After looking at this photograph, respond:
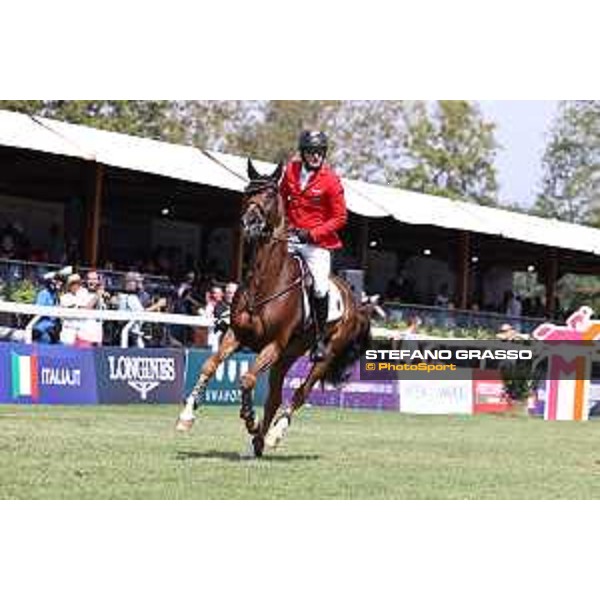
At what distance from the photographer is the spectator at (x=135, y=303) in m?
22.2

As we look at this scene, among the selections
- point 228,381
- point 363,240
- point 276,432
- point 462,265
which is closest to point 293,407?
point 276,432

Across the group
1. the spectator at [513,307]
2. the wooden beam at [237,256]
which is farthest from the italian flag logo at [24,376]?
the spectator at [513,307]

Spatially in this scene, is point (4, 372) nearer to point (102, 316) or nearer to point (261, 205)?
point (102, 316)

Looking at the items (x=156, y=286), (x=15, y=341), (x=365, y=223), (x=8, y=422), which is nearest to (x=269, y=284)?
(x=8, y=422)

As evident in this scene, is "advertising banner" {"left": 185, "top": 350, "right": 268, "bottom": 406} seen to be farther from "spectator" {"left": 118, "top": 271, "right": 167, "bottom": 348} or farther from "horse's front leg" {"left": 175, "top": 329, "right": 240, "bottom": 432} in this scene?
"horse's front leg" {"left": 175, "top": 329, "right": 240, "bottom": 432}

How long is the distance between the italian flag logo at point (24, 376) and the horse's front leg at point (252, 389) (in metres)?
8.05

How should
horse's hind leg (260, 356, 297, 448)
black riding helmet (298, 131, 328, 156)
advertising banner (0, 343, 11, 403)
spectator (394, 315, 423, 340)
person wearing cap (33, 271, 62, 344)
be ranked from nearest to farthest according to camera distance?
black riding helmet (298, 131, 328, 156) → horse's hind leg (260, 356, 297, 448) → advertising banner (0, 343, 11, 403) → person wearing cap (33, 271, 62, 344) → spectator (394, 315, 423, 340)

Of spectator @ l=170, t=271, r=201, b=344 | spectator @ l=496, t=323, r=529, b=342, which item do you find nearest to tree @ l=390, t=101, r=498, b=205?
spectator @ l=496, t=323, r=529, b=342

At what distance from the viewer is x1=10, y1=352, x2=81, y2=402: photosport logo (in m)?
19.5

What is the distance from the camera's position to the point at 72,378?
20453mm

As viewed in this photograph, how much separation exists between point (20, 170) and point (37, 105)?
21969 millimetres

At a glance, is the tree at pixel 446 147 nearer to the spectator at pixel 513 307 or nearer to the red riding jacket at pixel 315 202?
the spectator at pixel 513 307

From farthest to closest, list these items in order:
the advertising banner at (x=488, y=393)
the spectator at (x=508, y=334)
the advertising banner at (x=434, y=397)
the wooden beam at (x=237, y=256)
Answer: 1. the spectator at (x=508, y=334)
2. the wooden beam at (x=237, y=256)
3. the advertising banner at (x=488, y=393)
4. the advertising banner at (x=434, y=397)

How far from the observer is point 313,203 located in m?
12.2
